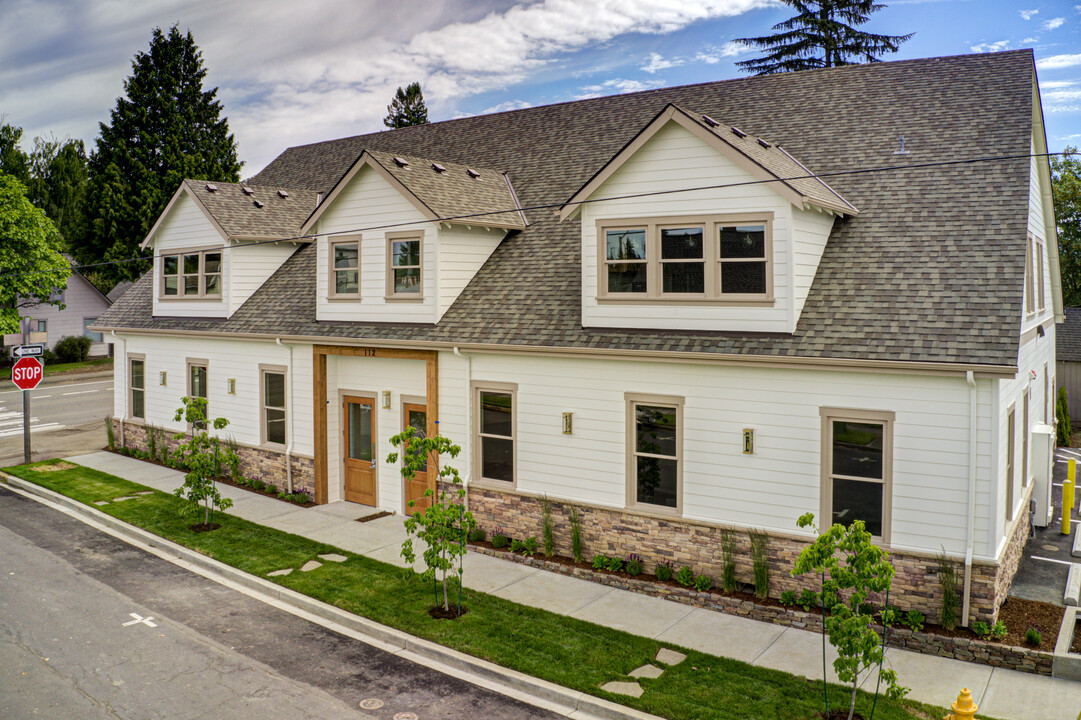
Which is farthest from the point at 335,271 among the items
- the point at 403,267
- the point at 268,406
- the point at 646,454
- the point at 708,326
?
the point at 708,326

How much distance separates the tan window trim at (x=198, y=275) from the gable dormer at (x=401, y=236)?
4.22 metres

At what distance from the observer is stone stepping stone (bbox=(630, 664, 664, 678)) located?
946 cm

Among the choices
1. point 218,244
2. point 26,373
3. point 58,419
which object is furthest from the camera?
point 58,419

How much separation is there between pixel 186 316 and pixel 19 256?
23984mm

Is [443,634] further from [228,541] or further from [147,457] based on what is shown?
[147,457]

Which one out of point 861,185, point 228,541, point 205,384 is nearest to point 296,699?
point 228,541

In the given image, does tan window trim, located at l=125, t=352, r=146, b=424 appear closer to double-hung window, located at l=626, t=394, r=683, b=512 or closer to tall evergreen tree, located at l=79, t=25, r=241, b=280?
double-hung window, located at l=626, t=394, r=683, b=512

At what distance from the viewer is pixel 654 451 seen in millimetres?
12766

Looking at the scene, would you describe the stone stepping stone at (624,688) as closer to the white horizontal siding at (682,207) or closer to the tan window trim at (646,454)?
the tan window trim at (646,454)

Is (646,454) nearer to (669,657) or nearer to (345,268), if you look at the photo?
(669,657)

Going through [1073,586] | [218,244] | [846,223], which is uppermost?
[218,244]

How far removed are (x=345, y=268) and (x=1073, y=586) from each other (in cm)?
1430

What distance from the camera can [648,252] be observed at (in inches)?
504

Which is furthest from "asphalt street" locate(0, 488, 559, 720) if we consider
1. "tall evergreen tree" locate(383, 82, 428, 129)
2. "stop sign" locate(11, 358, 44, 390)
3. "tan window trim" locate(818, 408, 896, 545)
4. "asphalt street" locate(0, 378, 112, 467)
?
"tall evergreen tree" locate(383, 82, 428, 129)
